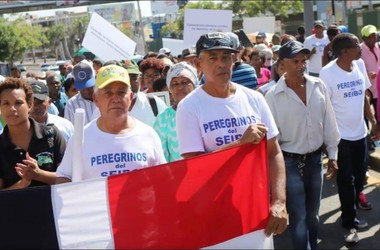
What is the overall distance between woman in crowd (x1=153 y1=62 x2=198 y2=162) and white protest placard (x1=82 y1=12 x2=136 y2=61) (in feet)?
11.3

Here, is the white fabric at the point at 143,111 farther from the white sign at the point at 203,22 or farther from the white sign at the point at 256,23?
the white sign at the point at 256,23

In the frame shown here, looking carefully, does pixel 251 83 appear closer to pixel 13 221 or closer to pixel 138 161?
pixel 138 161

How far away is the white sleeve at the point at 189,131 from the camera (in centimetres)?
309

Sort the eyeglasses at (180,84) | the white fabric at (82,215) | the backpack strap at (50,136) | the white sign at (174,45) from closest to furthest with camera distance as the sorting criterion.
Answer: the white fabric at (82,215), the backpack strap at (50,136), the eyeglasses at (180,84), the white sign at (174,45)

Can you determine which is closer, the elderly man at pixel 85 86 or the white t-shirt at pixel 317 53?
the elderly man at pixel 85 86

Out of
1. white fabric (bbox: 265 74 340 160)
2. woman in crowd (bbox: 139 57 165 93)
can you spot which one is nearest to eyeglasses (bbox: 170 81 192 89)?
white fabric (bbox: 265 74 340 160)

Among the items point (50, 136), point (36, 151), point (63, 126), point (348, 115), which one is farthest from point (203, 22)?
point (36, 151)

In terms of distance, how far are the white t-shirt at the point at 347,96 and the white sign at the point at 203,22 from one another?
441 centimetres

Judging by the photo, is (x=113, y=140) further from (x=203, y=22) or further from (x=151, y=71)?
(x=203, y=22)

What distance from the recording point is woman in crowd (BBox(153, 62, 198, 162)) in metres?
4.07

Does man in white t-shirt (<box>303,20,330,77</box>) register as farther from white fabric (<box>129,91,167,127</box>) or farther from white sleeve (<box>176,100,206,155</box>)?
white sleeve (<box>176,100,206,155</box>)

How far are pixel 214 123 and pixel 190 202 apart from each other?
1.46 ft

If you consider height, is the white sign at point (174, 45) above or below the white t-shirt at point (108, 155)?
below

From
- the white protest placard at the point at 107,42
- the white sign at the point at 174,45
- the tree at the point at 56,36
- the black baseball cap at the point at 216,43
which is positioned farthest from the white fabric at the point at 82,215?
the tree at the point at 56,36
